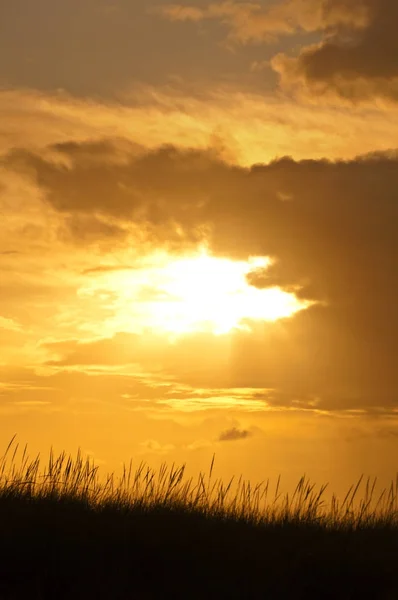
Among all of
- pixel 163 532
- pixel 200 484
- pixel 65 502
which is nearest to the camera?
pixel 163 532

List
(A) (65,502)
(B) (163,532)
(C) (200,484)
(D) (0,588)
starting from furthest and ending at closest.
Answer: (C) (200,484)
(A) (65,502)
(B) (163,532)
(D) (0,588)

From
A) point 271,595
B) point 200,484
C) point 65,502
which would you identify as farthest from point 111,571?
point 200,484

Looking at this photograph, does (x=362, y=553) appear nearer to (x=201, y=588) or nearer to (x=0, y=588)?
(x=201, y=588)

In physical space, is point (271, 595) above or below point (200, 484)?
below

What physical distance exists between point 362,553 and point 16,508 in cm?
497

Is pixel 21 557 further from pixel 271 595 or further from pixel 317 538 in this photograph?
pixel 317 538

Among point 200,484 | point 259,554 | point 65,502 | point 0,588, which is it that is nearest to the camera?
point 0,588

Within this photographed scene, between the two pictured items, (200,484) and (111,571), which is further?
(200,484)

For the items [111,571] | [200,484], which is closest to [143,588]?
[111,571]

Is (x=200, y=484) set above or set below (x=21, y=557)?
above

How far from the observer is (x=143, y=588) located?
1005 centimetres

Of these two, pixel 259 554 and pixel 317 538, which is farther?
pixel 317 538

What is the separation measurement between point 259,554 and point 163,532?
4.86 feet

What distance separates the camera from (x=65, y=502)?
13.1 m
